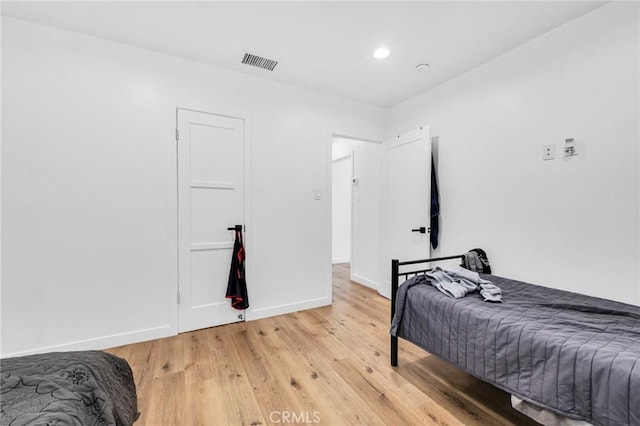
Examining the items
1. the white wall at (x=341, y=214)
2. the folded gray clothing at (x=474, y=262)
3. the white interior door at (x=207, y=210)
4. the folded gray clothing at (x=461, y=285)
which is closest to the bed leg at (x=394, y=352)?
the folded gray clothing at (x=461, y=285)

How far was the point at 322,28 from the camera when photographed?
2.19 meters

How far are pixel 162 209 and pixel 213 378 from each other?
1526 millimetres

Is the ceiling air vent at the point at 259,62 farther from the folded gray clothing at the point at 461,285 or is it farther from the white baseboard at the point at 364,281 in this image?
the white baseboard at the point at 364,281

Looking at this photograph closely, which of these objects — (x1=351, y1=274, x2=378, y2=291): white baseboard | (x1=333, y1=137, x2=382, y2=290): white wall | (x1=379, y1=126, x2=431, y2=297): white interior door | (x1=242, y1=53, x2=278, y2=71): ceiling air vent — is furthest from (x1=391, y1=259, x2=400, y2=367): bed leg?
(x1=242, y1=53, x2=278, y2=71): ceiling air vent

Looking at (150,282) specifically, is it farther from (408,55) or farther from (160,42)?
(408,55)

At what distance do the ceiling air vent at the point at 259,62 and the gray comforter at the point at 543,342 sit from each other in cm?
243

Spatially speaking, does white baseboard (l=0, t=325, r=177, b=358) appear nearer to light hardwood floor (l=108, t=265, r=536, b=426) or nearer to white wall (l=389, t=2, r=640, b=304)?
light hardwood floor (l=108, t=265, r=536, b=426)

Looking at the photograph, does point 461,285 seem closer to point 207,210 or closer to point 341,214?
point 207,210

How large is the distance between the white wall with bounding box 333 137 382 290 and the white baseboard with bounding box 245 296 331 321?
97cm

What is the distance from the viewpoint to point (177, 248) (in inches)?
103

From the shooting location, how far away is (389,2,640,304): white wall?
6.09ft

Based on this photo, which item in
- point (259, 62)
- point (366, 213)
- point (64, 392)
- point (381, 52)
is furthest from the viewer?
point (366, 213)

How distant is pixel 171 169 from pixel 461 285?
2649 mm

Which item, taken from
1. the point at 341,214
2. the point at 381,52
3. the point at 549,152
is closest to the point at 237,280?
the point at 381,52
